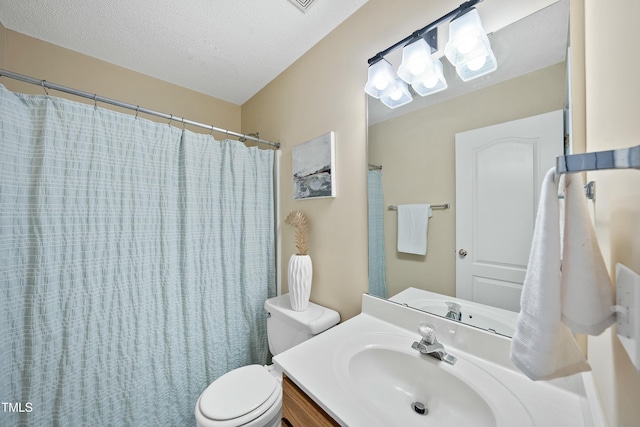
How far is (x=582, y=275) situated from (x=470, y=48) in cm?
82

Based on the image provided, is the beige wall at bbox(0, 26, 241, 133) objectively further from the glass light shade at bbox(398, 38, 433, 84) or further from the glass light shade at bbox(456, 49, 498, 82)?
the glass light shade at bbox(456, 49, 498, 82)

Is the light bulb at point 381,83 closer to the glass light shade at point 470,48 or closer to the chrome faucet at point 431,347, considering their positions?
the glass light shade at point 470,48

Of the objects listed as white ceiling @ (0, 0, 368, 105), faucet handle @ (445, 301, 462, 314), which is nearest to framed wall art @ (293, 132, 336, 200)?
white ceiling @ (0, 0, 368, 105)

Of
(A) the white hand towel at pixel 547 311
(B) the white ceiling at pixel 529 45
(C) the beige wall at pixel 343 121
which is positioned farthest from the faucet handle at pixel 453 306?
(B) the white ceiling at pixel 529 45

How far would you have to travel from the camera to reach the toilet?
98 cm

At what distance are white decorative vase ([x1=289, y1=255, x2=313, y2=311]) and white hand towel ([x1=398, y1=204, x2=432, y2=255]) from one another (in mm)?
541

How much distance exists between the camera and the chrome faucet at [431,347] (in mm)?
772

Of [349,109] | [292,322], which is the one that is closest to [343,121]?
[349,109]

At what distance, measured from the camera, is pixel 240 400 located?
1.05 m

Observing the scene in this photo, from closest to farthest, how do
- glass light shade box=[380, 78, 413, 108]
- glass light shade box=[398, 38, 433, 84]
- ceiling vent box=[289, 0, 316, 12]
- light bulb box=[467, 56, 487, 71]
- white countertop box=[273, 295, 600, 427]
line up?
white countertop box=[273, 295, 600, 427] → light bulb box=[467, 56, 487, 71] → glass light shade box=[398, 38, 433, 84] → glass light shade box=[380, 78, 413, 108] → ceiling vent box=[289, 0, 316, 12]

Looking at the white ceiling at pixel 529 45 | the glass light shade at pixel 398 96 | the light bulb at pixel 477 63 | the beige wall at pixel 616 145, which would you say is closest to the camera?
the beige wall at pixel 616 145

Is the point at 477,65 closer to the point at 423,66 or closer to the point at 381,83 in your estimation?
the point at 423,66

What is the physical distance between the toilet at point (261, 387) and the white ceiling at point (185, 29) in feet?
5.30

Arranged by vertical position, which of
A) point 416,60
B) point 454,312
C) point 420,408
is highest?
point 416,60
